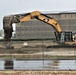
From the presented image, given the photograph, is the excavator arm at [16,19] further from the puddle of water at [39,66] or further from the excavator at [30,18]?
the puddle of water at [39,66]

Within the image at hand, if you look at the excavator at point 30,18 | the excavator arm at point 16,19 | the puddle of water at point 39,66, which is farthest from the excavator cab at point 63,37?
the puddle of water at point 39,66

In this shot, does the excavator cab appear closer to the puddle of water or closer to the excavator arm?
the excavator arm

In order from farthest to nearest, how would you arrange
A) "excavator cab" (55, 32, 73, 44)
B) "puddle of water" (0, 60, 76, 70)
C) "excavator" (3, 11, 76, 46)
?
"excavator cab" (55, 32, 73, 44) → "excavator" (3, 11, 76, 46) → "puddle of water" (0, 60, 76, 70)

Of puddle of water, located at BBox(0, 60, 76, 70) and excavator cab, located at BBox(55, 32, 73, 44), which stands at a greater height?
excavator cab, located at BBox(55, 32, 73, 44)

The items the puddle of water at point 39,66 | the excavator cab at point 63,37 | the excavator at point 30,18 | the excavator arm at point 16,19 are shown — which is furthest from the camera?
the excavator cab at point 63,37

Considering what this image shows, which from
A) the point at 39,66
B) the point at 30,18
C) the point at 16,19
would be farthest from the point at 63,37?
the point at 39,66

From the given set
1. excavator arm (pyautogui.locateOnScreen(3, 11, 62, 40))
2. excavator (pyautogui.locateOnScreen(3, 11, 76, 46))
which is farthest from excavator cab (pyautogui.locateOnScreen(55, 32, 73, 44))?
excavator arm (pyautogui.locateOnScreen(3, 11, 62, 40))

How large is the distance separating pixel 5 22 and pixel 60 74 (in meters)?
28.1

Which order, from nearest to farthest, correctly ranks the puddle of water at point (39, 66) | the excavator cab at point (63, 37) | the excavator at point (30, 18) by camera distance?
1. the puddle of water at point (39, 66)
2. the excavator at point (30, 18)
3. the excavator cab at point (63, 37)

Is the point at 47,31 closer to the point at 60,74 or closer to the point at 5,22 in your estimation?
the point at 5,22

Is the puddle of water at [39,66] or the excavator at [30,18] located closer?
the puddle of water at [39,66]

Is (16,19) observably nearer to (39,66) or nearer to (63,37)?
(63,37)

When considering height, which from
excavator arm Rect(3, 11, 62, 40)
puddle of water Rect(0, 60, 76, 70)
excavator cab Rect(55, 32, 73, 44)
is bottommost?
puddle of water Rect(0, 60, 76, 70)

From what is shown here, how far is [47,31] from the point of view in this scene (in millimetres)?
154500
